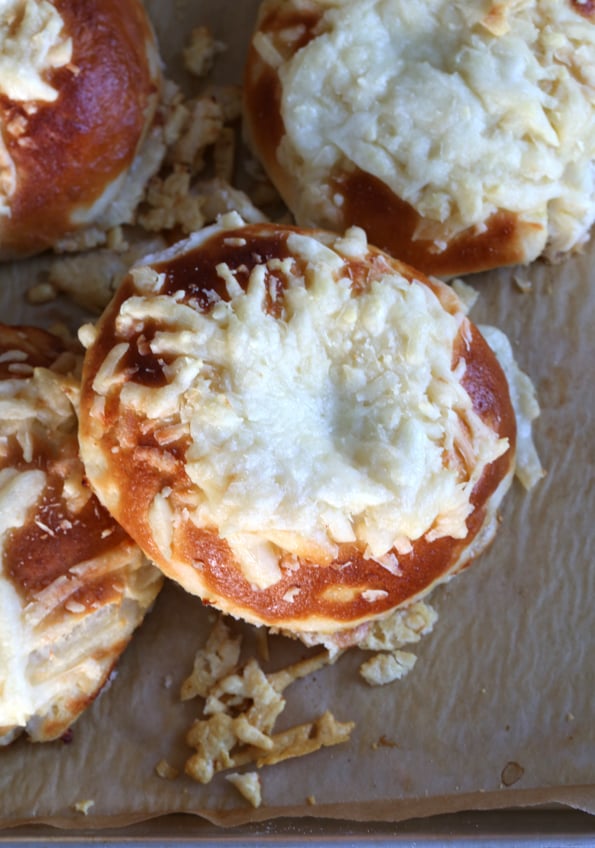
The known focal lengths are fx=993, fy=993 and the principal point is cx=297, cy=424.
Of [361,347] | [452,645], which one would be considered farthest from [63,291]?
[452,645]

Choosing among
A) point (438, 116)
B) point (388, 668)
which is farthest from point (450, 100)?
point (388, 668)

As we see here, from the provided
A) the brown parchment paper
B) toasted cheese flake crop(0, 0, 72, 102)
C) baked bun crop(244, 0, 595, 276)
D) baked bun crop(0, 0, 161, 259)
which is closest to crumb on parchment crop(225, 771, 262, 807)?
the brown parchment paper

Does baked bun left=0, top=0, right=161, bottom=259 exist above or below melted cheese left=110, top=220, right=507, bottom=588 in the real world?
above

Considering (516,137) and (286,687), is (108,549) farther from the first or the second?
(516,137)

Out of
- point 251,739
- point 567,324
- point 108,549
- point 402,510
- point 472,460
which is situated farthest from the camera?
point 567,324

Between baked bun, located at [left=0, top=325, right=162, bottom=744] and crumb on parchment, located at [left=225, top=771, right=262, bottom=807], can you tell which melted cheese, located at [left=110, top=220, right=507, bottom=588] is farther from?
crumb on parchment, located at [left=225, top=771, right=262, bottom=807]

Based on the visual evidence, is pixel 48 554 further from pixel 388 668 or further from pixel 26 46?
pixel 26 46

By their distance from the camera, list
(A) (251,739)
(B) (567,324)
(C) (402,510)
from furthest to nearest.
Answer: (B) (567,324) → (A) (251,739) → (C) (402,510)
